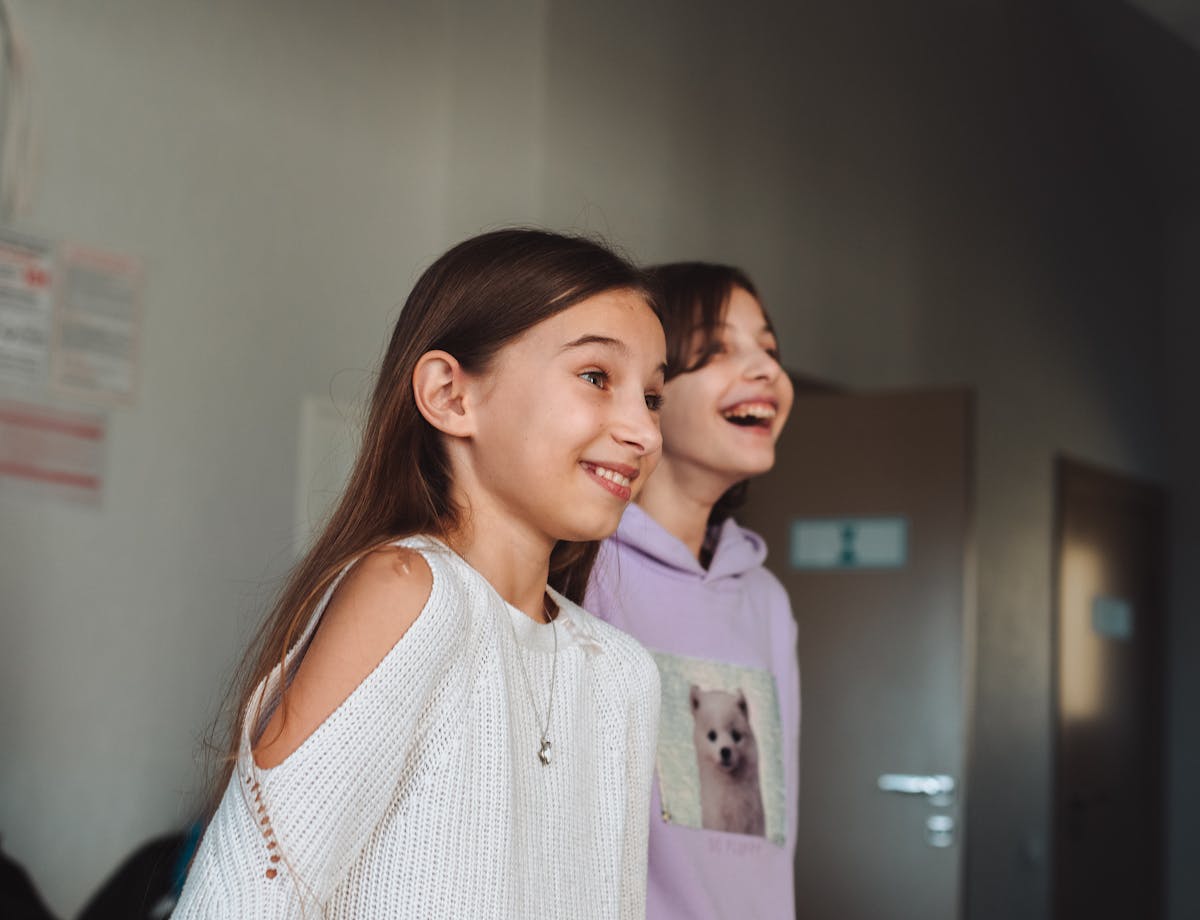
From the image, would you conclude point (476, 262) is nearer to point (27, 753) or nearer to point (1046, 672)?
point (27, 753)

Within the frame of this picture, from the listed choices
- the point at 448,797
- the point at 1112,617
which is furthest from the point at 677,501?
the point at 1112,617

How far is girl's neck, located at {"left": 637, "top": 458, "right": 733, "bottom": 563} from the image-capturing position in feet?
5.40

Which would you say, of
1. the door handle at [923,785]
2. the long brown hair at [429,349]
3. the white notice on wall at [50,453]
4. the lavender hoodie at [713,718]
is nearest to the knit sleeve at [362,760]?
the long brown hair at [429,349]

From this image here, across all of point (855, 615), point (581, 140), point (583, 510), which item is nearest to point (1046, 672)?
point (855, 615)

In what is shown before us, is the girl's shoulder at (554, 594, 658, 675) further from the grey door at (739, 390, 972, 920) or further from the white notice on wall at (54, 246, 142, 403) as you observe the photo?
the grey door at (739, 390, 972, 920)

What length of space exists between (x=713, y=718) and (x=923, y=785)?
222 cm

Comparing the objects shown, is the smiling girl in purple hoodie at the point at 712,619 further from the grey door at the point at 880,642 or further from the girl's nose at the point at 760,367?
the grey door at the point at 880,642

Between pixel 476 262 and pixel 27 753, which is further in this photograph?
pixel 27 753

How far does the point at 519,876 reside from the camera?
98cm

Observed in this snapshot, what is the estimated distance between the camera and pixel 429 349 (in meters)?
1.09

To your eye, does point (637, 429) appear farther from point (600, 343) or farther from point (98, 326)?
point (98, 326)

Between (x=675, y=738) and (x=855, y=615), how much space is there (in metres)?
2.31

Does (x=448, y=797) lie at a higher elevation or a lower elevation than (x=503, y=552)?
lower

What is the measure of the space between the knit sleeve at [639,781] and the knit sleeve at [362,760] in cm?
20
